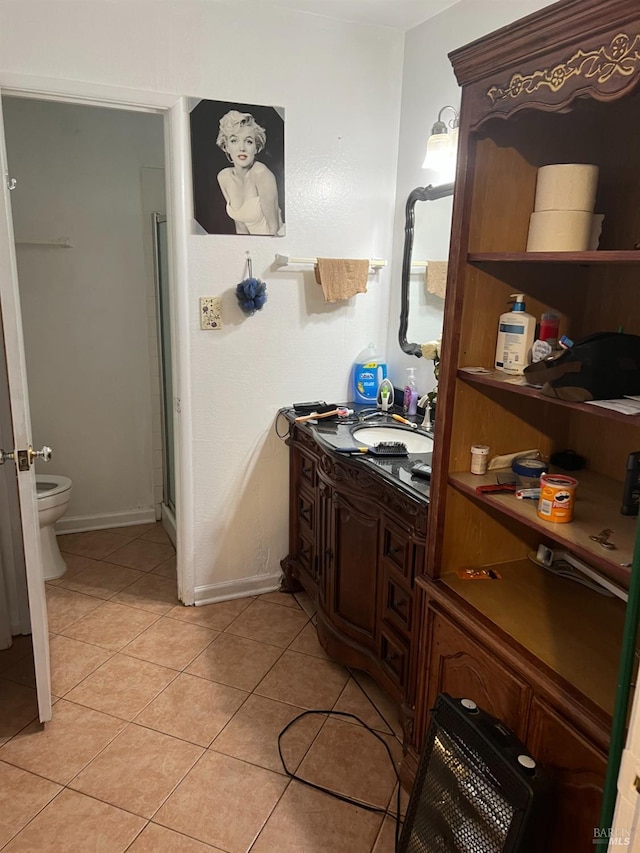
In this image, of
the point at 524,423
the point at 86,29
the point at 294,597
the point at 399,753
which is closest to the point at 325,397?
the point at 294,597

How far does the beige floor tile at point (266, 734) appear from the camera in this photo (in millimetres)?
1926

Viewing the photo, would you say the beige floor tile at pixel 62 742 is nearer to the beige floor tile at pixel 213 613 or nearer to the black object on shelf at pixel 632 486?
the beige floor tile at pixel 213 613

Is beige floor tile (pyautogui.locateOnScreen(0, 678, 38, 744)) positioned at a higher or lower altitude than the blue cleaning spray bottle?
lower

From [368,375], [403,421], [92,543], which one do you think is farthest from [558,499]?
[92,543]

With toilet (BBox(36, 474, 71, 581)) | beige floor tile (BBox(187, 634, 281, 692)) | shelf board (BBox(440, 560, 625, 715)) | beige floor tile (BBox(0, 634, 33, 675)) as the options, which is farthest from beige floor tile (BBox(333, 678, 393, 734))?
toilet (BBox(36, 474, 71, 581))

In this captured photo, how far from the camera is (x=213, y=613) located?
8.97 ft

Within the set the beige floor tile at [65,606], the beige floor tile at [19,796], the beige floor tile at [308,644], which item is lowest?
the beige floor tile at [19,796]

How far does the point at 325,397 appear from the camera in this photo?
2.85 metres

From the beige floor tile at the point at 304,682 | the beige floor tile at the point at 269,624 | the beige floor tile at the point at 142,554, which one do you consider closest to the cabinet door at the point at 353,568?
the beige floor tile at the point at 304,682

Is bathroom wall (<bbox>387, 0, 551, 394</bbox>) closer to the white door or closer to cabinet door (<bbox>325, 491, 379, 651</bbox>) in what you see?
cabinet door (<bbox>325, 491, 379, 651</bbox>)

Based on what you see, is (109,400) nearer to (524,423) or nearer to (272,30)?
(272,30)

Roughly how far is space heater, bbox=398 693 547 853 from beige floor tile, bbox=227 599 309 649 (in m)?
1.15

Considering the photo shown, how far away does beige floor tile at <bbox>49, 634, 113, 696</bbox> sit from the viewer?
2.25 m

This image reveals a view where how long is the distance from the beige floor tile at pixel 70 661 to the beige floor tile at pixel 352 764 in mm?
943
